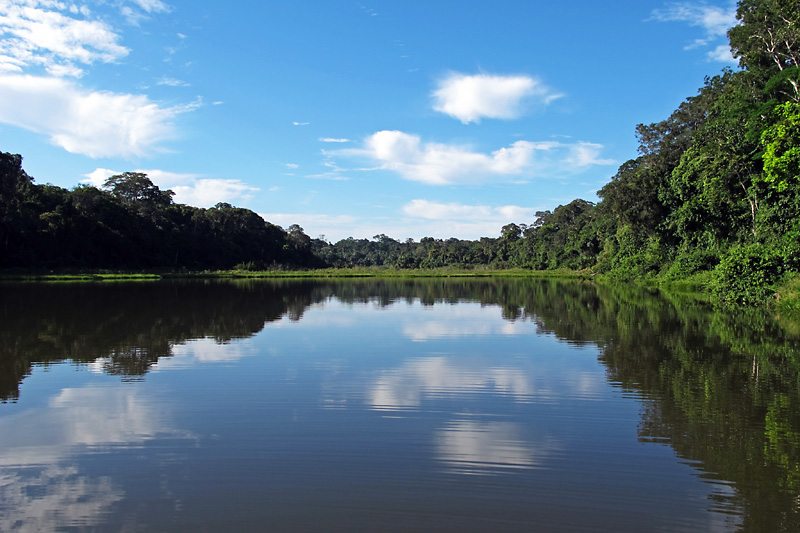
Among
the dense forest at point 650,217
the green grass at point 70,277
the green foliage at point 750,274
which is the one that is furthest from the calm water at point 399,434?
the green grass at point 70,277

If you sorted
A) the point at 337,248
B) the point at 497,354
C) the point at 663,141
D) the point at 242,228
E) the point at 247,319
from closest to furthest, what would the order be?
the point at 497,354
the point at 247,319
the point at 663,141
the point at 242,228
the point at 337,248

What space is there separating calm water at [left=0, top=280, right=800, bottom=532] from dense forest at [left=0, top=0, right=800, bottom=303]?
8749 mm

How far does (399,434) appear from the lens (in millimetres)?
5320

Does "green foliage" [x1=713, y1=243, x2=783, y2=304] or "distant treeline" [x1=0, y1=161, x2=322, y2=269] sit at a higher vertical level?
"distant treeline" [x1=0, y1=161, x2=322, y2=269]

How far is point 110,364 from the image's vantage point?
28.0 ft

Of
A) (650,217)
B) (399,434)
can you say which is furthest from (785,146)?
(650,217)

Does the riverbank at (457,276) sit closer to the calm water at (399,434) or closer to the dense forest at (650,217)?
the dense forest at (650,217)

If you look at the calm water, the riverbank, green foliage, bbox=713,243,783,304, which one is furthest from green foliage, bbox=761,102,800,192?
the calm water

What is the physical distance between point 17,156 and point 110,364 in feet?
181

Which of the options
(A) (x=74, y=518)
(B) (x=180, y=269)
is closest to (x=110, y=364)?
(A) (x=74, y=518)

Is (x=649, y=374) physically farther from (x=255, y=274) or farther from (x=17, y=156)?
(x=17, y=156)

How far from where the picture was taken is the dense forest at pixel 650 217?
1817cm

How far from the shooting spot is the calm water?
3.74 m

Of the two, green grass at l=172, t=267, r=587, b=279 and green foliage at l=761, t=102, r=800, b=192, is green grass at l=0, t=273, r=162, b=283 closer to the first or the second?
green grass at l=172, t=267, r=587, b=279
